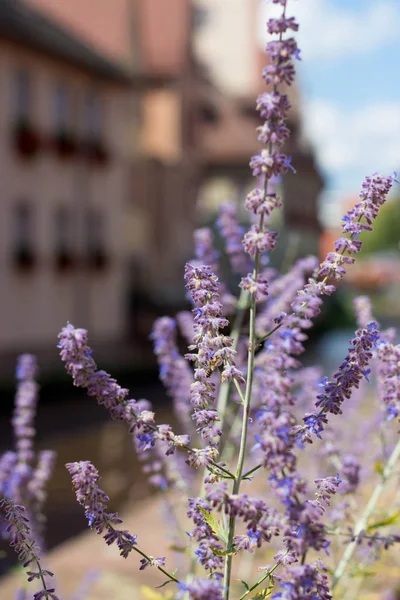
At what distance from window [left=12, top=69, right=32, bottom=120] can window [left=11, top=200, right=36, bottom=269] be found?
2.13 metres

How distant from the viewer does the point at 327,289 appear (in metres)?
1.84

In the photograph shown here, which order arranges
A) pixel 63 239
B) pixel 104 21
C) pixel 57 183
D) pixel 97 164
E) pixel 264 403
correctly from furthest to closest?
pixel 104 21 → pixel 97 164 → pixel 63 239 → pixel 57 183 → pixel 264 403

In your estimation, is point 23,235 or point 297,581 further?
point 23,235

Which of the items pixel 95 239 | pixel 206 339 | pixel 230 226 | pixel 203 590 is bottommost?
pixel 203 590

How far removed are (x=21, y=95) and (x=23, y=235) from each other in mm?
3368

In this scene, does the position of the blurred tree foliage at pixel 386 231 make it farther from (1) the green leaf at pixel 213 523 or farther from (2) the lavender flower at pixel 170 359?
(1) the green leaf at pixel 213 523

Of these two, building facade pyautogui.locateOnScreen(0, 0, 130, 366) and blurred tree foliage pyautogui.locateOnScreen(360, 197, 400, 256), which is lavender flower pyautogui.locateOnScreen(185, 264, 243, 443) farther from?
blurred tree foliage pyautogui.locateOnScreen(360, 197, 400, 256)

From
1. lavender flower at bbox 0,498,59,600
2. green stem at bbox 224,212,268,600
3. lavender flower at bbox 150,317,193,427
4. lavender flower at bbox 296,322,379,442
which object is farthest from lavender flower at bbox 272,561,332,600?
lavender flower at bbox 150,317,193,427

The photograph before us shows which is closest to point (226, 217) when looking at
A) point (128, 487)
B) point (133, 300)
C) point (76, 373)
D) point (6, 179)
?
point (76, 373)

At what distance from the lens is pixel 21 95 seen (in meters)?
21.1

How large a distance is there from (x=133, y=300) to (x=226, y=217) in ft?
79.8

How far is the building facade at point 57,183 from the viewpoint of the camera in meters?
20.4

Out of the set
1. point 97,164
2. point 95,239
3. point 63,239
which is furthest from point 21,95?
point 95,239

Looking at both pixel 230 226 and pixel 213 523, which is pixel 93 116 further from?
pixel 213 523
